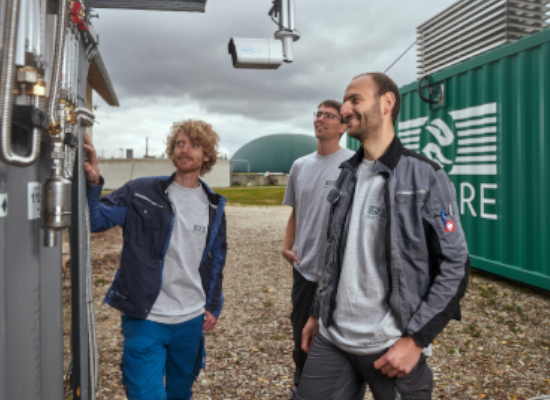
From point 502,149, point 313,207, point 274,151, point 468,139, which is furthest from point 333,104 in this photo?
point 274,151

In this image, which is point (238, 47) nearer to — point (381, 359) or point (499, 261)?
point (381, 359)

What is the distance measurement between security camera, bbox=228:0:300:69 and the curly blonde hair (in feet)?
5.10

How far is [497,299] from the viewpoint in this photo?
5.07m

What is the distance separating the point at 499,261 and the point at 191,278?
4.66 metres

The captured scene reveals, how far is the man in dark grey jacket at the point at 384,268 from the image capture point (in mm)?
1575

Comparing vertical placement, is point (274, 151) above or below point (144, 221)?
above

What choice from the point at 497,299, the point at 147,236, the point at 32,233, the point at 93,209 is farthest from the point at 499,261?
the point at 32,233

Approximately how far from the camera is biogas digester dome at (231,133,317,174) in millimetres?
63031

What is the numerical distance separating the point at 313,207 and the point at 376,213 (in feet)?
3.74

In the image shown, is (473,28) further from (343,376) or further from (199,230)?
(343,376)

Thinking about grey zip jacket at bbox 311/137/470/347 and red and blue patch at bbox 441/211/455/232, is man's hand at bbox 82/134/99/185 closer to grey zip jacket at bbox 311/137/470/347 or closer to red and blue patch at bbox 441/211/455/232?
grey zip jacket at bbox 311/137/470/347

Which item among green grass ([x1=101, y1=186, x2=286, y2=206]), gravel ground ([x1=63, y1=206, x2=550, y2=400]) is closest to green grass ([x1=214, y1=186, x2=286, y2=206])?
green grass ([x1=101, y1=186, x2=286, y2=206])

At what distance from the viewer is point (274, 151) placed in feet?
213

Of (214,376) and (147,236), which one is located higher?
(147,236)
